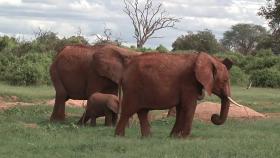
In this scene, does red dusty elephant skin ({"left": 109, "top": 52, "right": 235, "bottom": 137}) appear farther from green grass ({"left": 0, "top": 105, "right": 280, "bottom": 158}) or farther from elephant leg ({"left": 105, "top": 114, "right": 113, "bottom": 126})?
elephant leg ({"left": 105, "top": 114, "right": 113, "bottom": 126})

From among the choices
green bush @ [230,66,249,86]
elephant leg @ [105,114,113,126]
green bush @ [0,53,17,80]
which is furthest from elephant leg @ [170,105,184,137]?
green bush @ [230,66,249,86]

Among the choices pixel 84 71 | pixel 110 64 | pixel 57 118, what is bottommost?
pixel 57 118

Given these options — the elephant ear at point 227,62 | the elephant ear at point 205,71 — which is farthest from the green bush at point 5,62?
the elephant ear at point 205,71

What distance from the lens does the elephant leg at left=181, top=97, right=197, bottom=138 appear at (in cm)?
1159

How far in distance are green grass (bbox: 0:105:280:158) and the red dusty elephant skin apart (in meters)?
0.54

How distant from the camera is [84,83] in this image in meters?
15.7

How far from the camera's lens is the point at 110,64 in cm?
1466

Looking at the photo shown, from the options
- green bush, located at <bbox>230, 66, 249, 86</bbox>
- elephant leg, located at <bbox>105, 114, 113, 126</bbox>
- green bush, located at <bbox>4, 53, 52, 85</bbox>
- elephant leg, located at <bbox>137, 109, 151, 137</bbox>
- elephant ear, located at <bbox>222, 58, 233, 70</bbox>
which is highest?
elephant ear, located at <bbox>222, 58, 233, 70</bbox>

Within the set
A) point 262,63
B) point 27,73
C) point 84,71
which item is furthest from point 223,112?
point 262,63

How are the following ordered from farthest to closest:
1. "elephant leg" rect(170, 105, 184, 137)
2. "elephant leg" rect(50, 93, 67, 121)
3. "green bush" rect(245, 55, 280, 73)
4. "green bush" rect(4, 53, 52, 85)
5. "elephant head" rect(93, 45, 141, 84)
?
"green bush" rect(245, 55, 280, 73)
"green bush" rect(4, 53, 52, 85)
"elephant leg" rect(50, 93, 67, 121)
"elephant head" rect(93, 45, 141, 84)
"elephant leg" rect(170, 105, 184, 137)

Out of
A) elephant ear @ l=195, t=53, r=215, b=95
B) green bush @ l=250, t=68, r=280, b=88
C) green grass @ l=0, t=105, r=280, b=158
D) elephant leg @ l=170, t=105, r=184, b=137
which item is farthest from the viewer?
green bush @ l=250, t=68, r=280, b=88

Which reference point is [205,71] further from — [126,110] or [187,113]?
[126,110]

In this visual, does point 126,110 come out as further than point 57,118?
No

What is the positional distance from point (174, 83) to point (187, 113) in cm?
63
